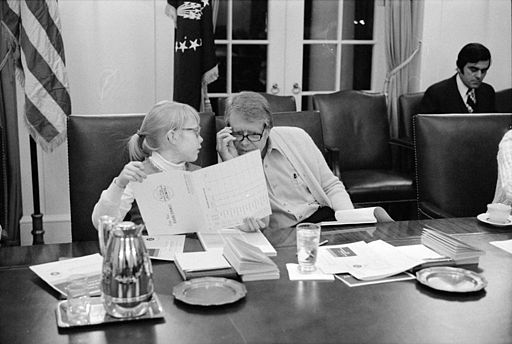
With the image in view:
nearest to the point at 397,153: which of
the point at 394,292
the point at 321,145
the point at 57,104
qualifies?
the point at 321,145

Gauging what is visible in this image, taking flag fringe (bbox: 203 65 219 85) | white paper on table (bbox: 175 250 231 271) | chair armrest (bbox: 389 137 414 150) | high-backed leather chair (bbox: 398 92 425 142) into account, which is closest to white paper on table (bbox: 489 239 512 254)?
white paper on table (bbox: 175 250 231 271)

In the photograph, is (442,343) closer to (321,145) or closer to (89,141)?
(89,141)

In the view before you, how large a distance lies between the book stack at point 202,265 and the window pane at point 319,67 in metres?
2.91

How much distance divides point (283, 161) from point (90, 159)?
72 centimetres

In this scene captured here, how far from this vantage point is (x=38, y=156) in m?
4.13

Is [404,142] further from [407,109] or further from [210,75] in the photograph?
[210,75]

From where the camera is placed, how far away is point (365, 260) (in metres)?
1.84

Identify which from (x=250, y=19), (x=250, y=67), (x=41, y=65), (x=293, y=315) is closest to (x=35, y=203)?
(x=41, y=65)

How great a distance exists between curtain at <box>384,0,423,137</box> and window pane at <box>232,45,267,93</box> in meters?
0.81

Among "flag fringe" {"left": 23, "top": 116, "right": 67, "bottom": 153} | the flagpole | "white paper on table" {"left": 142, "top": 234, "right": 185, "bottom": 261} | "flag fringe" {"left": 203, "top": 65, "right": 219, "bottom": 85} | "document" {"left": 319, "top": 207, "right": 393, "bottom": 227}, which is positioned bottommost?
the flagpole

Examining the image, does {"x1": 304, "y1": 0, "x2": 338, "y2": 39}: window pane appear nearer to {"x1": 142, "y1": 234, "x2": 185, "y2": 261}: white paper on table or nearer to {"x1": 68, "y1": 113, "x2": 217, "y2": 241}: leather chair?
{"x1": 68, "y1": 113, "x2": 217, "y2": 241}: leather chair

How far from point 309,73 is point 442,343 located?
339 centimetres

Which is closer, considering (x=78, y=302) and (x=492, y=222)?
(x=78, y=302)

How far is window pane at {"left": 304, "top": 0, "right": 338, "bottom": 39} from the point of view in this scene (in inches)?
179
